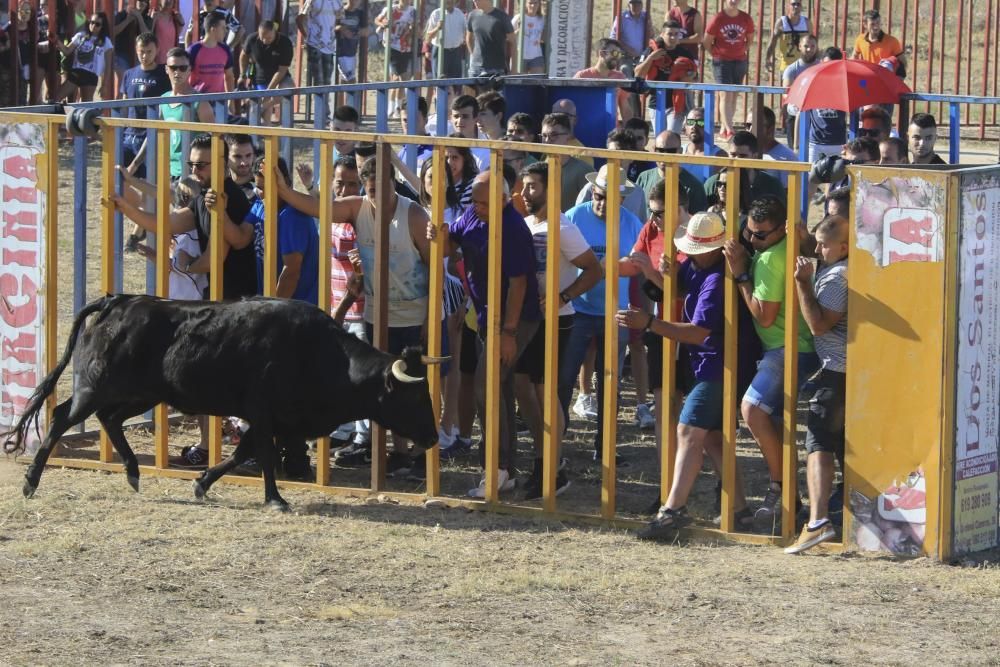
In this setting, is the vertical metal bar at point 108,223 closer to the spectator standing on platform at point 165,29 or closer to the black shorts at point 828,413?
the black shorts at point 828,413

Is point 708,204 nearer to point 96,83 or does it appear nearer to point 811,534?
point 811,534

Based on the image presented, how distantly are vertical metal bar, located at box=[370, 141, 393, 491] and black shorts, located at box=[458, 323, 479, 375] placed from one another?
2.59 ft

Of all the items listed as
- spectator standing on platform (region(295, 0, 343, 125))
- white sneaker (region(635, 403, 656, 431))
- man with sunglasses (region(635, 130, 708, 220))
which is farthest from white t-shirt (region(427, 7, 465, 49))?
white sneaker (region(635, 403, 656, 431))

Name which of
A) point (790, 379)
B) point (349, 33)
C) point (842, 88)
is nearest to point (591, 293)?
point (790, 379)

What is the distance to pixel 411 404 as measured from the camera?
28.9 feet

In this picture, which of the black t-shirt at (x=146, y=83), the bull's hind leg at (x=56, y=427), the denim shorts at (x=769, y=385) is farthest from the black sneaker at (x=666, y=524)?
the black t-shirt at (x=146, y=83)

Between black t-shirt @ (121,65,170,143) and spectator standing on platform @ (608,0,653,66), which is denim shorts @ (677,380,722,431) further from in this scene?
spectator standing on platform @ (608,0,653,66)

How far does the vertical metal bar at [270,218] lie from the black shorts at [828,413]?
9.85 feet

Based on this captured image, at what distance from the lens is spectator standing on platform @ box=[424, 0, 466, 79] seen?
21828mm

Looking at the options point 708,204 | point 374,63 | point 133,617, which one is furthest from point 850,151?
point 374,63

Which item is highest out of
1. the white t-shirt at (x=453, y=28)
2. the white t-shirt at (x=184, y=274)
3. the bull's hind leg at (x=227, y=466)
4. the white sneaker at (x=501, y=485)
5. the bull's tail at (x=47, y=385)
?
the white t-shirt at (x=453, y=28)

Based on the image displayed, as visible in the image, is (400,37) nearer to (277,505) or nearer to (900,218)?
(277,505)

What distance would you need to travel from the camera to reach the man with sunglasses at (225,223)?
31.4ft

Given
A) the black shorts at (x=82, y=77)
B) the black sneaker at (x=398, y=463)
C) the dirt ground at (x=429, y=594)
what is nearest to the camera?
the dirt ground at (x=429, y=594)
